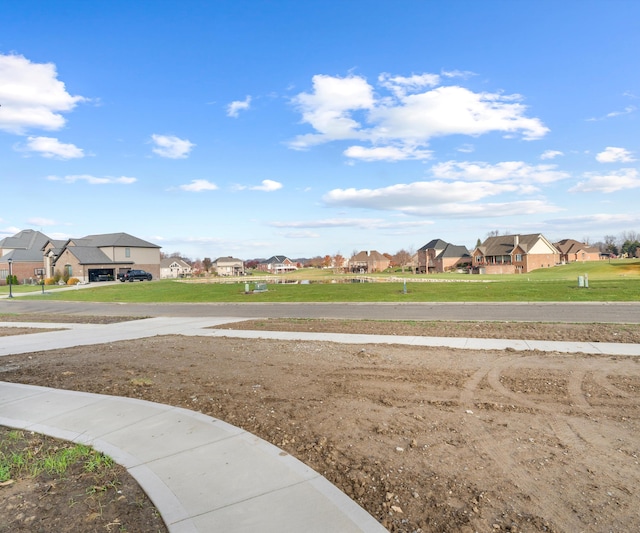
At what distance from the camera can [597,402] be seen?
6430mm

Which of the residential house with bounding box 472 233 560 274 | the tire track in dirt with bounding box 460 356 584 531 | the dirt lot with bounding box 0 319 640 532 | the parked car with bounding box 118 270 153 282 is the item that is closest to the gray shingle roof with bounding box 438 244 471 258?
the residential house with bounding box 472 233 560 274

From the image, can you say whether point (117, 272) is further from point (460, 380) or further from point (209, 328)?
point (460, 380)

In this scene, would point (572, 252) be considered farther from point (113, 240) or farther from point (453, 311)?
point (453, 311)

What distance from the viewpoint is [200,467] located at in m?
4.45

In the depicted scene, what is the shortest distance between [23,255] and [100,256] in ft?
58.3

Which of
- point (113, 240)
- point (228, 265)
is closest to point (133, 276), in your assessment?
point (113, 240)

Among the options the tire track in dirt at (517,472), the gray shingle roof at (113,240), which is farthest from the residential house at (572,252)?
the tire track in dirt at (517,472)

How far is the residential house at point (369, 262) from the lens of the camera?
12950 cm

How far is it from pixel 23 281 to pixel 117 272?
53.8ft

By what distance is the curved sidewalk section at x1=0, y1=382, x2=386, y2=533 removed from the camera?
357 centimetres

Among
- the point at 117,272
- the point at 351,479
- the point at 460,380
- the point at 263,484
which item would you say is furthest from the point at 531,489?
the point at 117,272

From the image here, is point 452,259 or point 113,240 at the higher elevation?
point 113,240

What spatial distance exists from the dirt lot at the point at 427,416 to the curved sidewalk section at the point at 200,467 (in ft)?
0.93

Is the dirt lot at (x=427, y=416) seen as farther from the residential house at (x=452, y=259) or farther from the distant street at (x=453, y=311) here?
the residential house at (x=452, y=259)
